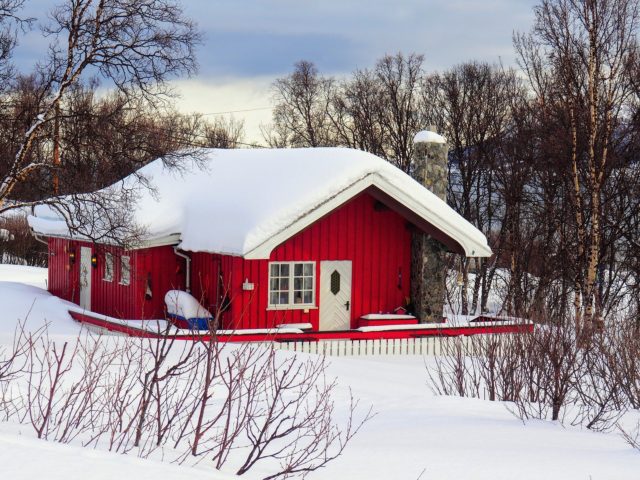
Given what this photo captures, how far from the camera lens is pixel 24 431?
6.68 meters

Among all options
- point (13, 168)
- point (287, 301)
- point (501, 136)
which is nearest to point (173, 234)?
point (287, 301)

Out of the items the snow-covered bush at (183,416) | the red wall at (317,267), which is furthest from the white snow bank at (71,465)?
the red wall at (317,267)

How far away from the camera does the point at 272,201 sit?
18578 mm

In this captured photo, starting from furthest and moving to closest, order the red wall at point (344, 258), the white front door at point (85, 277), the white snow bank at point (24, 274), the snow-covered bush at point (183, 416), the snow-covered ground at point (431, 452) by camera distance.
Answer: the white snow bank at point (24, 274) < the white front door at point (85, 277) < the red wall at point (344, 258) < the snow-covered bush at point (183, 416) < the snow-covered ground at point (431, 452)

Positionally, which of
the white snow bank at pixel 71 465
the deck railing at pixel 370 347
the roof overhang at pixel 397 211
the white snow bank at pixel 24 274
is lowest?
the deck railing at pixel 370 347

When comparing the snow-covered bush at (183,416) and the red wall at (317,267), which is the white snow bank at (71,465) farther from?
the red wall at (317,267)

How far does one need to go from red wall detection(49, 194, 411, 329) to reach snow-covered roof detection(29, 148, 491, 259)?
0.78m

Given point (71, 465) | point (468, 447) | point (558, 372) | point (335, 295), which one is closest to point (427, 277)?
point (335, 295)

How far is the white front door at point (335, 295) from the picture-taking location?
19.8 meters

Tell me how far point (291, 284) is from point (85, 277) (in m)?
Result: 7.27

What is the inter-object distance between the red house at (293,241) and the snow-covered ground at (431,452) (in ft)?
20.6

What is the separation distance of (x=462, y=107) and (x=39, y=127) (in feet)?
82.6

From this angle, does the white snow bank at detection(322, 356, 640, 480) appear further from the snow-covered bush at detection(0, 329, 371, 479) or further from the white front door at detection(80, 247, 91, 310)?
the white front door at detection(80, 247, 91, 310)

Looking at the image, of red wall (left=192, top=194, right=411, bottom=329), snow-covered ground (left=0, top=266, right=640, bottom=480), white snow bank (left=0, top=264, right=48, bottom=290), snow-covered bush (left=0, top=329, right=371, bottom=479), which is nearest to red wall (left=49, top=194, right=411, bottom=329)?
red wall (left=192, top=194, right=411, bottom=329)
